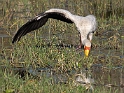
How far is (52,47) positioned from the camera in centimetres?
842

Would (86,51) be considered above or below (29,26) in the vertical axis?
below

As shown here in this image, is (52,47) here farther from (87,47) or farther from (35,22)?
(35,22)

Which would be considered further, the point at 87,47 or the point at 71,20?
the point at 71,20

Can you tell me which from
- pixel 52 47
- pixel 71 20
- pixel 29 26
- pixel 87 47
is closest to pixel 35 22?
pixel 29 26

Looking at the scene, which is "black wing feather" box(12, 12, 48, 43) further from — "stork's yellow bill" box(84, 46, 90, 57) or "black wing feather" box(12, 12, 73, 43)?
"stork's yellow bill" box(84, 46, 90, 57)

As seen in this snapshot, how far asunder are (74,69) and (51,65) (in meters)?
0.36

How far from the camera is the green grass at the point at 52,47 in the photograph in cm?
612

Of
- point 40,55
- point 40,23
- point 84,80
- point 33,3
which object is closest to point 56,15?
point 40,23

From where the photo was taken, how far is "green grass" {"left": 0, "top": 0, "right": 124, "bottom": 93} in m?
6.12

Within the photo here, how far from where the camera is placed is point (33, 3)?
565 inches

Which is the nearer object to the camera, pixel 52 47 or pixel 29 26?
pixel 52 47

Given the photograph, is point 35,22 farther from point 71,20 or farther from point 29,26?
point 71,20

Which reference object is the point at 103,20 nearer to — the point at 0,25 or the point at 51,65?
the point at 0,25

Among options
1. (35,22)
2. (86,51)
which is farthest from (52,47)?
(35,22)
